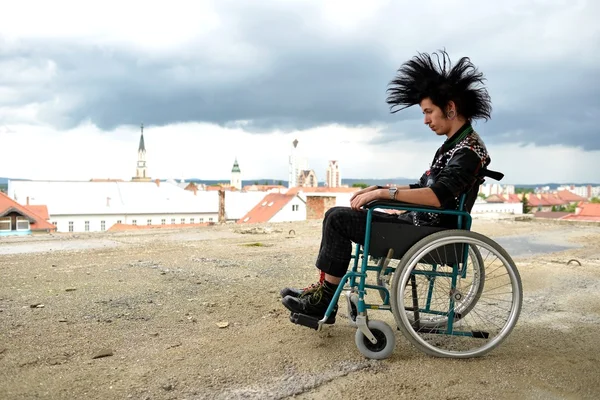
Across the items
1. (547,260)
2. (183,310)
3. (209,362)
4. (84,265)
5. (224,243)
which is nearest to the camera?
(209,362)

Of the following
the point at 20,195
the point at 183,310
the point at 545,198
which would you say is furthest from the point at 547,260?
the point at 545,198

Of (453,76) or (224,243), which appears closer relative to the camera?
(453,76)

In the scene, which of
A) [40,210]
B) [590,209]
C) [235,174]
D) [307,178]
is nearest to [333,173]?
[307,178]

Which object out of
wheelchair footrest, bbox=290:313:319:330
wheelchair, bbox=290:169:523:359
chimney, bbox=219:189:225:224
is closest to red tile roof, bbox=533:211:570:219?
chimney, bbox=219:189:225:224

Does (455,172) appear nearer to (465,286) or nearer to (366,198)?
(366,198)

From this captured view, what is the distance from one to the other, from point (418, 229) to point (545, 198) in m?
152

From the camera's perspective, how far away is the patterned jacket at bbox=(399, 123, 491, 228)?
109 inches

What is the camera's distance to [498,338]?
9.46 feet

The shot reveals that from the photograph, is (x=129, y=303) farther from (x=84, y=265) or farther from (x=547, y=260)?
(x=547, y=260)

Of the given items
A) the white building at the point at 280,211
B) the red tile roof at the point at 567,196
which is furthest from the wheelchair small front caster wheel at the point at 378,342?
the red tile roof at the point at 567,196

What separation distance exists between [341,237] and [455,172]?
717 mm

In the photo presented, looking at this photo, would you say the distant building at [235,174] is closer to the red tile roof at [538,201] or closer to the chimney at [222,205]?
the red tile roof at [538,201]

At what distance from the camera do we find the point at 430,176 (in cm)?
313

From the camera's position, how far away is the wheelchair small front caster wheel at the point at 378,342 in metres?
2.80
